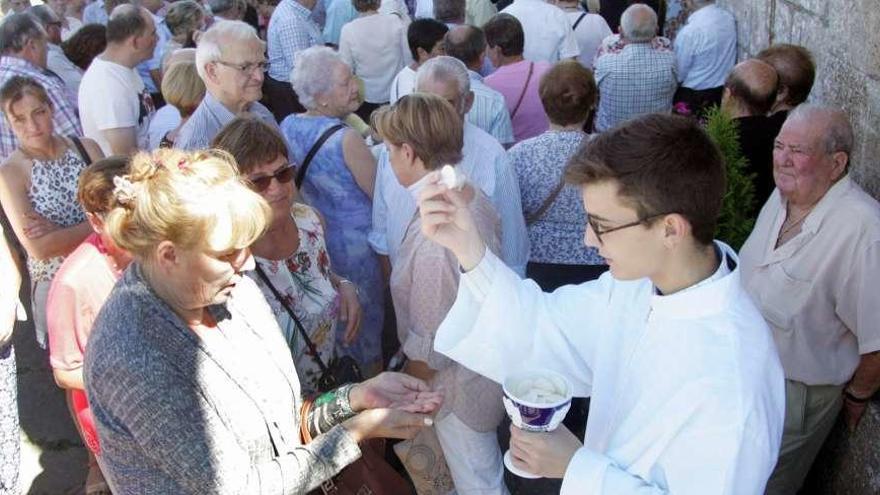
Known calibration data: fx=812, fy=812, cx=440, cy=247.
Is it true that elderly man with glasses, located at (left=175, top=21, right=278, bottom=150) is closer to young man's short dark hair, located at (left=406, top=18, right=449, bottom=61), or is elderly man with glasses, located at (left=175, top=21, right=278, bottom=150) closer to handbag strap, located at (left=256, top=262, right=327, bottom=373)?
handbag strap, located at (left=256, top=262, right=327, bottom=373)

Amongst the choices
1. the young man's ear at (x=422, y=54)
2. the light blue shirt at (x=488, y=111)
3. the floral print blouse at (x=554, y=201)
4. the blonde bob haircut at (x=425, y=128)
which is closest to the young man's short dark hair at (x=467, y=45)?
the young man's ear at (x=422, y=54)

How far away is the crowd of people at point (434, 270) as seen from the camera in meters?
1.82

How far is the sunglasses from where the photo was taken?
2.94 m

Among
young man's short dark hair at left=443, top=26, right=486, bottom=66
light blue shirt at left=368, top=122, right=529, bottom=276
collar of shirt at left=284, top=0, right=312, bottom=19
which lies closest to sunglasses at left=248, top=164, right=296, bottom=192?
light blue shirt at left=368, top=122, right=529, bottom=276

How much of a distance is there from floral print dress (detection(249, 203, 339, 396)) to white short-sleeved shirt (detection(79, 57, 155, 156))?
1916 mm

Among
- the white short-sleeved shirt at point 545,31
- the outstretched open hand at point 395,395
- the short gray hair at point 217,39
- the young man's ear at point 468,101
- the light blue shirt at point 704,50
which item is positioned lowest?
the light blue shirt at point 704,50

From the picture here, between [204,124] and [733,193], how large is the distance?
2.42 metres

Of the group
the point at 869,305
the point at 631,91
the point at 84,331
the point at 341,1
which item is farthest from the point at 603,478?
the point at 341,1

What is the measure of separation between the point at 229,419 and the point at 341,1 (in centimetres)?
611

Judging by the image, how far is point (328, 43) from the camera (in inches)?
303

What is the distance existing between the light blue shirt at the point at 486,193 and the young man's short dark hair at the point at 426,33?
1.98 m

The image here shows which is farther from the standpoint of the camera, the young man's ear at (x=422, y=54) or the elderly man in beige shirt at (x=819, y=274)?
the young man's ear at (x=422, y=54)

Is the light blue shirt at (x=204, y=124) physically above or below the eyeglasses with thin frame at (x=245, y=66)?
below

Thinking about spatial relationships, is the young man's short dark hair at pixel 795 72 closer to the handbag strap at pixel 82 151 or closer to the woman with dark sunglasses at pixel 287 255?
the woman with dark sunglasses at pixel 287 255
